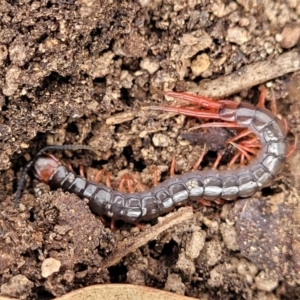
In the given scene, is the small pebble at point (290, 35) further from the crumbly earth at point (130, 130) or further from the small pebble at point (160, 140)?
the small pebble at point (160, 140)

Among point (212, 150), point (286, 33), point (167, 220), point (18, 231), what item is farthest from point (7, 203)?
point (286, 33)

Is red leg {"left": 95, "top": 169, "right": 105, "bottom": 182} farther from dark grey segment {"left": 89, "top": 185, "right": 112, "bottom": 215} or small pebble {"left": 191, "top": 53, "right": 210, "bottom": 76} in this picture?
small pebble {"left": 191, "top": 53, "right": 210, "bottom": 76}

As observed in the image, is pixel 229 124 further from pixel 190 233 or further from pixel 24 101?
pixel 24 101

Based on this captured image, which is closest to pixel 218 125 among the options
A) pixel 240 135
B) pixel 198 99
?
pixel 240 135

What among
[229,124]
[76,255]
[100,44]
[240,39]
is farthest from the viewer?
[229,124]

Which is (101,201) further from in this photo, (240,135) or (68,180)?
(240,135)

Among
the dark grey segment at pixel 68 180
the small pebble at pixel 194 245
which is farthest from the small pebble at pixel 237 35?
the dark grey segment at pixel 68 180
